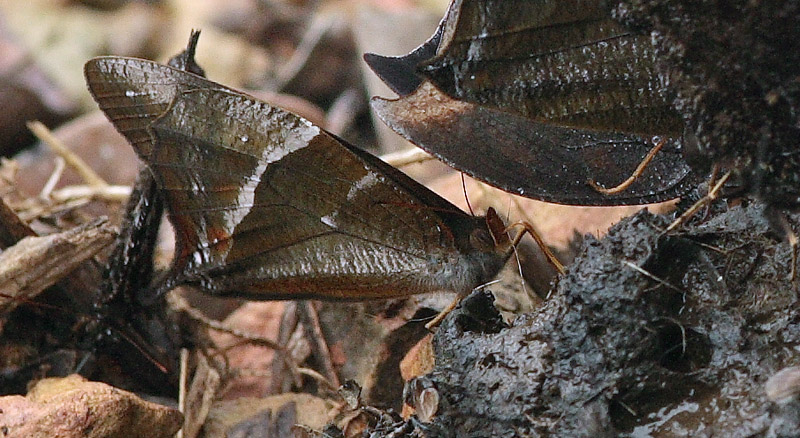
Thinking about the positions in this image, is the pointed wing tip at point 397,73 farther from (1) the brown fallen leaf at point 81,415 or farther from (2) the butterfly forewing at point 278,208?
(1) the brown fallen leaf at point 81,415

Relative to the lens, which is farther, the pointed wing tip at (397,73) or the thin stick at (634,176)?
the pointed wing tip at (397,73)

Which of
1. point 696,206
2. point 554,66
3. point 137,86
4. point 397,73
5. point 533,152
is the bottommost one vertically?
point 696,206

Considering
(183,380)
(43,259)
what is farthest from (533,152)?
(43,259)

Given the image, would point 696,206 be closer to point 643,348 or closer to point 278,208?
point 643,348

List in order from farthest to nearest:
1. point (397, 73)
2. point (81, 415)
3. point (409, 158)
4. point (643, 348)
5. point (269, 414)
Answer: point (409, 158), point (269, 414), point (397, 73), point (81, 415), point (643, 348)

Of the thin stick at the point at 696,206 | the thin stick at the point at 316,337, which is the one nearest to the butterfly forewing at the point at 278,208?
the thin stick at the point at 316,337

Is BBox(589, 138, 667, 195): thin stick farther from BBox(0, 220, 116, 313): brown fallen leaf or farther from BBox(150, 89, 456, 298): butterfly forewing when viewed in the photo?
BBox(0, 220, 116, 313): brown fallen leaf
